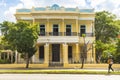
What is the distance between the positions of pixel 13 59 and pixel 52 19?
8.32 m

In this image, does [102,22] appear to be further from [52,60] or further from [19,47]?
[19,47]

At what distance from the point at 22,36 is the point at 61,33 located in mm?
7370

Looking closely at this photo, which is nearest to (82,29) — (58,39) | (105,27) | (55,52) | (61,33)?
(61,33)

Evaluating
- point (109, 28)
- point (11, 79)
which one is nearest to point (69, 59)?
point (109, 28)

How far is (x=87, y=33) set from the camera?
48.6 metres

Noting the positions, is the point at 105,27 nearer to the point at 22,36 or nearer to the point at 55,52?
the point at 55,52

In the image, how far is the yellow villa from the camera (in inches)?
1805

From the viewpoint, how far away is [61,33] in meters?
46.7

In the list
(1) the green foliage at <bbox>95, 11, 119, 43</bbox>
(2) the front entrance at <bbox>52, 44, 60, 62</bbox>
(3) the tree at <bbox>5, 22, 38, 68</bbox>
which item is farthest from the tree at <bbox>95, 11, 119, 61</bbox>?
(3) the tree at <bbox>5, 22, 38, 68</bbox>

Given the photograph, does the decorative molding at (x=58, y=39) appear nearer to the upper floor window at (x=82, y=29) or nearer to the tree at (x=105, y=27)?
the upper floor window at (x=82, y=29)

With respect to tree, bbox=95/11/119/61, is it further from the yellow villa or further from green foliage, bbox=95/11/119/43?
the yellow villa

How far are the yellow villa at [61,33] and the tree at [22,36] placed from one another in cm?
405

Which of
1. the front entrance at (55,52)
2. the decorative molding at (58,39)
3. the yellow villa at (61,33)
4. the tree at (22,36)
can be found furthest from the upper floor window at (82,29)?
the tree at (22,36)

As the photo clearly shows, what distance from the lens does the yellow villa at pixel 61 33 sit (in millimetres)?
Answer: 45844
